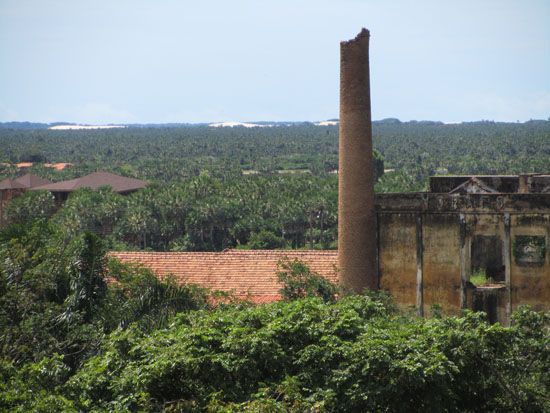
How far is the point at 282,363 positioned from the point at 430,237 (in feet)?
37.1

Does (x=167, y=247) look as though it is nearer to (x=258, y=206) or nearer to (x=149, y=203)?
(x=149, y=203)

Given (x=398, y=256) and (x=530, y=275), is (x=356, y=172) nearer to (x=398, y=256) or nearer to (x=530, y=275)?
(x=398, y=256)

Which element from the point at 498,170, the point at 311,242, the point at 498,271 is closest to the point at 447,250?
the point at 498,271

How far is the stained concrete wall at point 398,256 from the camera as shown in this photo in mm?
27266

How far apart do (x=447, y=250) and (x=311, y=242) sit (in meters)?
41.5

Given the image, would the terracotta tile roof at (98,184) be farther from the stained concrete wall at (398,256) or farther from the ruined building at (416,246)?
the stained concrete wall at (398,256)

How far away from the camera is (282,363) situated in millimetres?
16672

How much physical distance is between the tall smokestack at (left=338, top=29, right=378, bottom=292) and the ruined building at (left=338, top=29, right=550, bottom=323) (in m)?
0.03

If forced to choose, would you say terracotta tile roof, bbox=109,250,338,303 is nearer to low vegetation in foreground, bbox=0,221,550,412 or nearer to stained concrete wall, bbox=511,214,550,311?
stained concrete wall, bbox=511,214,550,311

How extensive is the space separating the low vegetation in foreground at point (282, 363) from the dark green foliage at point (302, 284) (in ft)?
21.2

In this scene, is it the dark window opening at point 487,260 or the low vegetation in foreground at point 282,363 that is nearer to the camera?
the low vegetation in foreground at point 282,363

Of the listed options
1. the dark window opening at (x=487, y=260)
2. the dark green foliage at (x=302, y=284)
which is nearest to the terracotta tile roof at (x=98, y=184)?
the dark green foliage at (x=302, y=284)

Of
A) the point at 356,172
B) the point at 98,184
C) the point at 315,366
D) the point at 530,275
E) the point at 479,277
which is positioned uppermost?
the point at 356,172

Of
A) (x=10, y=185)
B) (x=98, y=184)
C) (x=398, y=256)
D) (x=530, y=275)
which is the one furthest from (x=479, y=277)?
(x=10, y=185)
